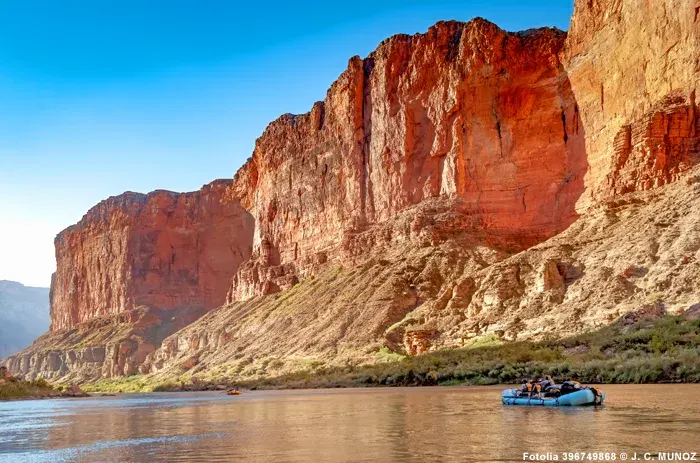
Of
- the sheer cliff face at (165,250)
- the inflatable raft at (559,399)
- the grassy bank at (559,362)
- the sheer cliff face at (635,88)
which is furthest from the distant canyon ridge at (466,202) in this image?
the inflatable raft at (559,399)

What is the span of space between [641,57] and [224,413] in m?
52.3

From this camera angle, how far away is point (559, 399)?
97.1ft

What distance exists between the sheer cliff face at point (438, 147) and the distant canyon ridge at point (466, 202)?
23 cm

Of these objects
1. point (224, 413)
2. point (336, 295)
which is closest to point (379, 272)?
point (336, 295)

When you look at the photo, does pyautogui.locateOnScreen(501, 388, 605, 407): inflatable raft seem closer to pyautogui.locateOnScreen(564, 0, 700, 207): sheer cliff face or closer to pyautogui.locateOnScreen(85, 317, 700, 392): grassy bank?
pyautogui.locateOnScreen(85, 317, 700, 392): grassy bank

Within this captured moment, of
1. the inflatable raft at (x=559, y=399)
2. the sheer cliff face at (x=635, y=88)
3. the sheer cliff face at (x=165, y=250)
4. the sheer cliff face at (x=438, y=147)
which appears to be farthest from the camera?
the sheer cliff face at (x=165, y=250)

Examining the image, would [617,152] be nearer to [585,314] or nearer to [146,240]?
[585,314]

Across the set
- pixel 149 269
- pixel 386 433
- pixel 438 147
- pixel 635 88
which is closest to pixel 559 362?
pixel 386 433

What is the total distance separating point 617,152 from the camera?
6931 cm

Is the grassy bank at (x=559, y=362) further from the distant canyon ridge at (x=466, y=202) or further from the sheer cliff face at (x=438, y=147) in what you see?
the sheer cliff face at (x=438, y=147)

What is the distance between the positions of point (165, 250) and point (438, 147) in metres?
84.0

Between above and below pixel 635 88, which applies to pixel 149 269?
below

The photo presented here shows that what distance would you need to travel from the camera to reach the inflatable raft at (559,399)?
93.4 feet

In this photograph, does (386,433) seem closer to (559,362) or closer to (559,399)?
(559,399)
